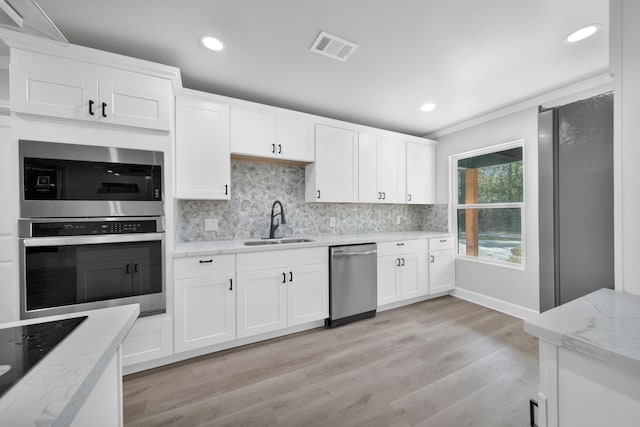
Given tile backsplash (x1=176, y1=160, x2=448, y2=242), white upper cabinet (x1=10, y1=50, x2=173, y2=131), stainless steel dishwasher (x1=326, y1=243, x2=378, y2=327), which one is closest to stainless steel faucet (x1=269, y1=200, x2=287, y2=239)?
tile backsplash (x1=176, y1=160, x2=448, y2=242)

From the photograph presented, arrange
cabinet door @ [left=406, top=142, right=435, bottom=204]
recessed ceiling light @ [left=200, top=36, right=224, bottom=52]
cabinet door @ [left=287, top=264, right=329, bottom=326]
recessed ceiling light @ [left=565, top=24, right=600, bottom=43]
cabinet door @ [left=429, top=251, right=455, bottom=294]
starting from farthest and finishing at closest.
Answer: cabinet door @ [left=406, top=142, right=435, bottom=204], cabinet door @ [left=429, top=251, right=455, bottom=294], cabinet door @ [left=287, top=264, right=329, bottom=326], recessed ceiling light @ [left=200, top=36, right=224, bottom=52], recessed ceiling light @ [left=565, top=24, right=600, bottom=43]

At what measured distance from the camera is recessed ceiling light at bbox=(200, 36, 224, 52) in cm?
183

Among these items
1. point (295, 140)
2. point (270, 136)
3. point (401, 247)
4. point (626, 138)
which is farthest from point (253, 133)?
point (626, 138)

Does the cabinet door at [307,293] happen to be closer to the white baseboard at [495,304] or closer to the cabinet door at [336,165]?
the cabinet door at [336,165]

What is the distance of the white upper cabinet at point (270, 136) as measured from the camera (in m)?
2.56

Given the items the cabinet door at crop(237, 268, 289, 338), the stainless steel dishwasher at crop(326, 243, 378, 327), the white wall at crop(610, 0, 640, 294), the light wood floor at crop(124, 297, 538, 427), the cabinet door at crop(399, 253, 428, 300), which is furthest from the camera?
the cabinet door at crop(399, 253, 428, 300)

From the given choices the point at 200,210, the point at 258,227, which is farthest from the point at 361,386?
the point at 200,210

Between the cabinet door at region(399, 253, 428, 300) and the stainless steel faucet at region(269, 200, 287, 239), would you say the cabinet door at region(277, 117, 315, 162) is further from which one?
the cabinet door at region(399, 253, 428, 300)

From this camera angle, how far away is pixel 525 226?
2.92 m

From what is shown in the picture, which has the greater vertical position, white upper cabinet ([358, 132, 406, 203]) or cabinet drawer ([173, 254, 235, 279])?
white upper cabinet ([358, 132, 406, 203])

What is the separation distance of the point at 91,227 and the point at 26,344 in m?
1.40

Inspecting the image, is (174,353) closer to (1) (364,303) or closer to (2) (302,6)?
(1) (364,303)

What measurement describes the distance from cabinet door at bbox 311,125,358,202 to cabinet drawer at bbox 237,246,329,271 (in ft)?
2.36

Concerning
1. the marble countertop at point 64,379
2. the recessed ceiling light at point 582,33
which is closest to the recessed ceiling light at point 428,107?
the recessed ceiling light at point 582,33
